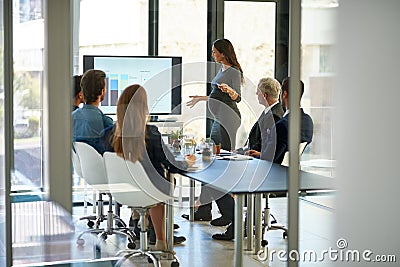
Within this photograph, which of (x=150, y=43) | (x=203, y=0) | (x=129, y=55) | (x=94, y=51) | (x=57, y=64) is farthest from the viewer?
(x=203, y=0)

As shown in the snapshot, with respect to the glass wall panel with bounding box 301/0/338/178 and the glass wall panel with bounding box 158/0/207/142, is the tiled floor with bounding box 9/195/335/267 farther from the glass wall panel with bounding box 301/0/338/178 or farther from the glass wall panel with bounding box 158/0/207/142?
the glass wall panel with bounding box 158/0/207/142

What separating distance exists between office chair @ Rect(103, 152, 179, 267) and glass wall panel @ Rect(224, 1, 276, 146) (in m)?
0.69

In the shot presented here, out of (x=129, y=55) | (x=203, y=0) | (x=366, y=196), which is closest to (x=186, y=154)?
(x=129, y=55)

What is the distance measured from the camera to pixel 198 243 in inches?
140

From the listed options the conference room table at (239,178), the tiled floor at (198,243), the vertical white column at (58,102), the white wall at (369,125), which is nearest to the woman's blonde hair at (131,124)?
the tiled floor at (198,243)

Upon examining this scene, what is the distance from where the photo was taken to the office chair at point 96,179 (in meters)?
2.71

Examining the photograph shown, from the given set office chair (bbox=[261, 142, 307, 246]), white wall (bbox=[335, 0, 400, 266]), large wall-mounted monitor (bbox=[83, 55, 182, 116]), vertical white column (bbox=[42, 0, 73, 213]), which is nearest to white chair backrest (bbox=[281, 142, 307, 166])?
office chair (bbox=[261, 142, 307, 246])

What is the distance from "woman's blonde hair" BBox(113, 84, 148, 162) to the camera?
3072 mm

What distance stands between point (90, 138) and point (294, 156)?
92 centimetres

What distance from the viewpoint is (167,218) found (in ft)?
11.2

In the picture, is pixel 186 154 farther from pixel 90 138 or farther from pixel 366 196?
pixel 366 196

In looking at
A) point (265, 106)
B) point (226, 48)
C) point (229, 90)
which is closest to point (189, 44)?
point (226, 48)

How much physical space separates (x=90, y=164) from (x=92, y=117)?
0.73 feet

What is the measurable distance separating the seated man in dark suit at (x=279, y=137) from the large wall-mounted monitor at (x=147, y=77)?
561 mm
